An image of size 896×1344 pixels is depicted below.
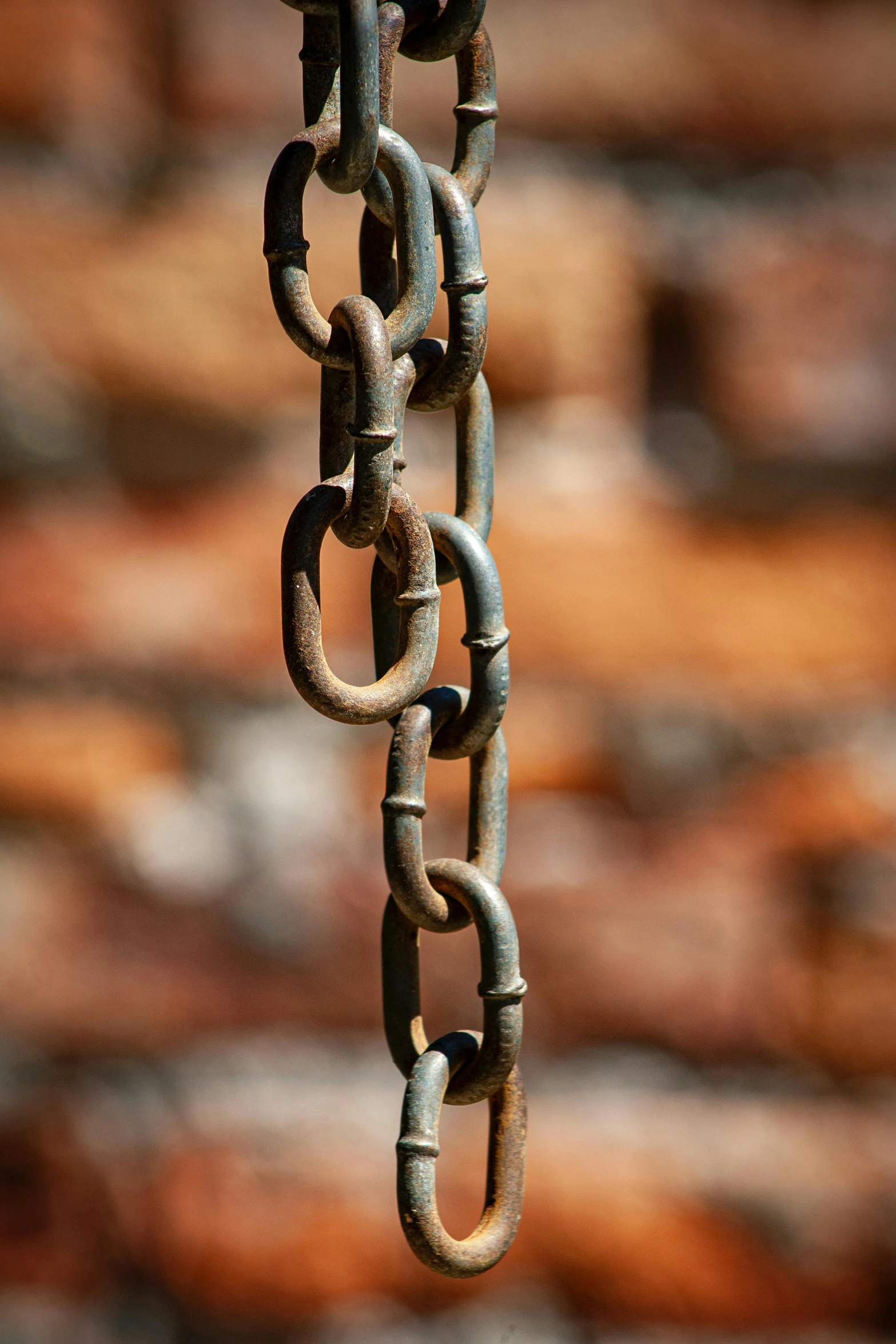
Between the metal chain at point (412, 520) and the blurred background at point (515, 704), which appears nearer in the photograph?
the metal chain at point (412, 520)

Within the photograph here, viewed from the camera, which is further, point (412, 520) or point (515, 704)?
point (515, 704)

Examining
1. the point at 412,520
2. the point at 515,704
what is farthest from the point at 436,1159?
the point at 515,704

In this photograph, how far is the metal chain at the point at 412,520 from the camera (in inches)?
7.3

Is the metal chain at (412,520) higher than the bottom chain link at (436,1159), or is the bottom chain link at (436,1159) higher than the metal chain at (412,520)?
the metal chain at (412,520)

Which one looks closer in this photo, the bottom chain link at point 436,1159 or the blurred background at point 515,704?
the bottom chain link at point 436,1159

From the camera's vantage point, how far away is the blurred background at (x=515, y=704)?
508mm

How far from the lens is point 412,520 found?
0.64 feet

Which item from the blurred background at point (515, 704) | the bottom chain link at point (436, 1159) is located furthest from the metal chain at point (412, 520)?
the blurred background at point (515, 704)

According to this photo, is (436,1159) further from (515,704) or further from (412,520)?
(515,704)

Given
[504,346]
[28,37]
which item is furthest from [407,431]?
[28,37]

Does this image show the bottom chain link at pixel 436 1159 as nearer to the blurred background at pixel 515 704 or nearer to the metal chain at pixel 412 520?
the metal chain at pixel 412 520

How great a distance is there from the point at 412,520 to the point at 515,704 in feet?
1.09

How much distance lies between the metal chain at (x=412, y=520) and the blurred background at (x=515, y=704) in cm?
29

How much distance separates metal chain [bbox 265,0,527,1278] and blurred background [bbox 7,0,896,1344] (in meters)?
0.29
